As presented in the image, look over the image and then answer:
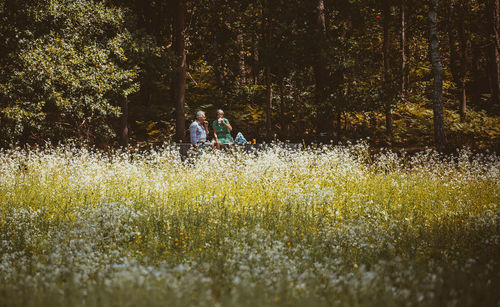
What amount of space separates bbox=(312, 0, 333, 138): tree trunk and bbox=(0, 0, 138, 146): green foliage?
7576 millimetres

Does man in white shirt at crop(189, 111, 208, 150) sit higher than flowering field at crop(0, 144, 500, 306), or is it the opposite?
man in white shirt at crop(189, 111, 208, 150)

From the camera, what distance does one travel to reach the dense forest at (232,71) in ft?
48.1

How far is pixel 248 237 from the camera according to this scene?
5.63m

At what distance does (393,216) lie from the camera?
24.0 ft

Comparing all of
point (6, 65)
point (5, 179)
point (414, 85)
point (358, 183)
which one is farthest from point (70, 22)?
point (414, 85)

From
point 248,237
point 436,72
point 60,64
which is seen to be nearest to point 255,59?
point 436,72

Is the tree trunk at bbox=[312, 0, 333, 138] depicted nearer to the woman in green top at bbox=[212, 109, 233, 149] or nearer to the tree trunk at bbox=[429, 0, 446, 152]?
the tree trunk at bbox=[429, 0, 446, 152]

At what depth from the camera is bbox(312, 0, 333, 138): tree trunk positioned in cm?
Answer: 1645

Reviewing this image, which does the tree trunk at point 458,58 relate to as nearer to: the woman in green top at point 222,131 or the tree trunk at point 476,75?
the tree trunk at point 476,75

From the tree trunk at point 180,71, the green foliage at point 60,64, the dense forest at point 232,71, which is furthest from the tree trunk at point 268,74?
the green foliage at point 60,64

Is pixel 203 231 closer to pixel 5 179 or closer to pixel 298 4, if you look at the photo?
pixel 5 179

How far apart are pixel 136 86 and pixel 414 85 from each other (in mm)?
17074

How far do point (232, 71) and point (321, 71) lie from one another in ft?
30.8

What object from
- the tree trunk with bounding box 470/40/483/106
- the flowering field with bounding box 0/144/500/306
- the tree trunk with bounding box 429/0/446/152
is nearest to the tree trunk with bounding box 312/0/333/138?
the tree trunk with bounding box 429/0/446/152
